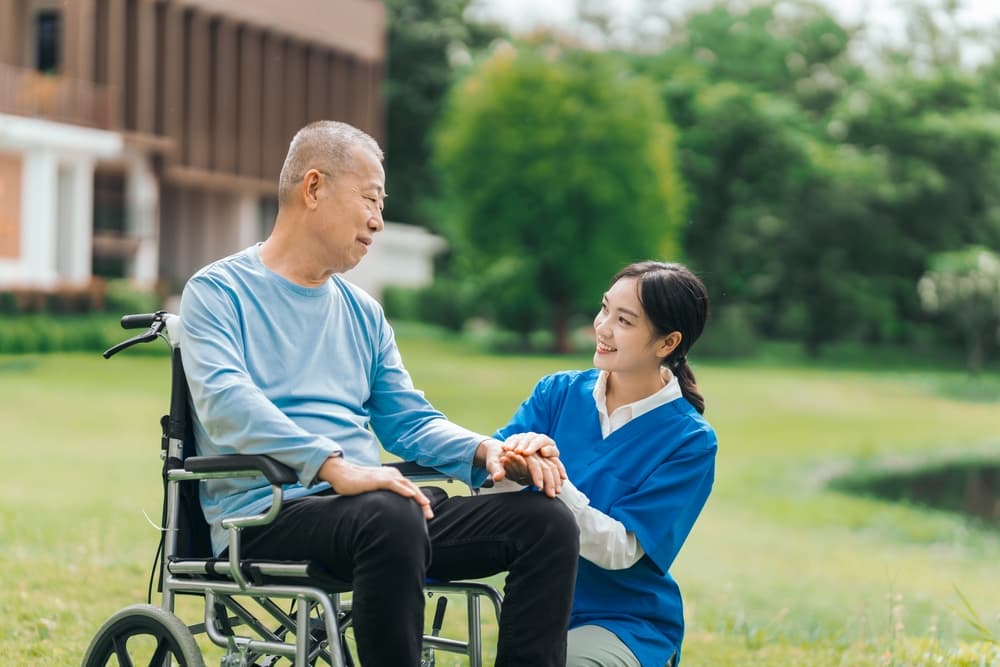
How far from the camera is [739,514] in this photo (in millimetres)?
14258

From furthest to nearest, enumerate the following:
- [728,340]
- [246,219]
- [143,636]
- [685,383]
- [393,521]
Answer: [728,340]
[246,219]
[685,383]
[143,636]
[393,521]

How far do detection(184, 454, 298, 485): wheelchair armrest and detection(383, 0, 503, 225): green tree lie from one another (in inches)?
1234

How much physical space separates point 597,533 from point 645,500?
137 millimetres

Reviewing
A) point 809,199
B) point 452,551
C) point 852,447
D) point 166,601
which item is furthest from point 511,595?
point 809,199

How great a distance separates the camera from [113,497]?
10125 millimetres

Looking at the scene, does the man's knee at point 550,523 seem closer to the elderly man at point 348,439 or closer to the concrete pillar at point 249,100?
the elderly man at point 348,439

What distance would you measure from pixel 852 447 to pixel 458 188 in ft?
35.6

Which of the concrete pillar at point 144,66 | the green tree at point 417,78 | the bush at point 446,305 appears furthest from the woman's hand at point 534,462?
the green tree at point 417,78

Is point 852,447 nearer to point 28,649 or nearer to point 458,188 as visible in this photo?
point 458,188

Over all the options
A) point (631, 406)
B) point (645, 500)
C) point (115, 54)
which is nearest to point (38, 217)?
point (115, 54)

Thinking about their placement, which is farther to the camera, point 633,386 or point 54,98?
point 54,98

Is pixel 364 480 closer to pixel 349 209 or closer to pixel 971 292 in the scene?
pixel 349 209

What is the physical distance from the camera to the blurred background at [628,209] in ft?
53.6

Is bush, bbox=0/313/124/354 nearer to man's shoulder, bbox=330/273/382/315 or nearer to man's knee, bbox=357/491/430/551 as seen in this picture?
man's shoulder, bbox=330/273/382/315
